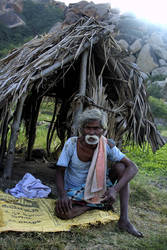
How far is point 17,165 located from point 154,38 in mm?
43402

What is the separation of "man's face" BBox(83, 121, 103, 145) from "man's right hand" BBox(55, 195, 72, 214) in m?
0.62

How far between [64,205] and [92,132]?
785mm

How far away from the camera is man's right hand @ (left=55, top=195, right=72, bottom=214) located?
2.71 m

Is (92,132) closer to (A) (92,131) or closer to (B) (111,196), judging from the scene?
(A) (92,131)

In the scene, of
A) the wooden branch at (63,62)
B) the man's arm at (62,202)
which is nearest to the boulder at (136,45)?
the wooden branch at (63,62)

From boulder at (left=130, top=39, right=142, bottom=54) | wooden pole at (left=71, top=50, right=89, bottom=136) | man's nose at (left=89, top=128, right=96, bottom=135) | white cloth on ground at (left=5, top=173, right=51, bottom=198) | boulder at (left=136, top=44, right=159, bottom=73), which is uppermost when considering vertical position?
boulder at (left=130, top=39, right=142, bottom=54)

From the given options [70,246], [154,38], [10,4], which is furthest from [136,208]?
[10,4]

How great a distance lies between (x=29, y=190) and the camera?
138 inches

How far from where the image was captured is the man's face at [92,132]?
2.86 meters

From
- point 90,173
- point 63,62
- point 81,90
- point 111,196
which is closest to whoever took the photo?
point 111,196

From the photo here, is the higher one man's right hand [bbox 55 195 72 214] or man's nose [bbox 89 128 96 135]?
man's nose [bbox 89 128 96 135]

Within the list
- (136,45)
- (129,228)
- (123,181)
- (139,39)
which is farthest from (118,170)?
(139,39)

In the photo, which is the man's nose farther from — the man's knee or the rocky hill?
the rocky hill

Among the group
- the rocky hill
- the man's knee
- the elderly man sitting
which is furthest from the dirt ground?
the rocky hill
